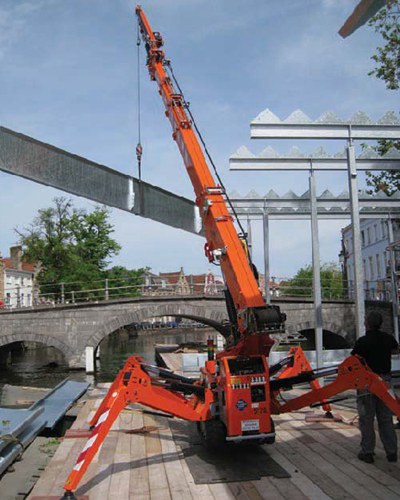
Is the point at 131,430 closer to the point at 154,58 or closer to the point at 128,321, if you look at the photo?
the point at 154,58

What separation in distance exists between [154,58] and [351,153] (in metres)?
4.17

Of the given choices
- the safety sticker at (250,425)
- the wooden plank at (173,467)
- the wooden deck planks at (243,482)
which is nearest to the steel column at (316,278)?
the wooden deck planks at (243,482)

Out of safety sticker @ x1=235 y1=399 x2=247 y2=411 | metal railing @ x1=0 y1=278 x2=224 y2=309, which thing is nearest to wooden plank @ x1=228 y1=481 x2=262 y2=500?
safety sticker @ x1=235 y1=399 x2=247 y2=411

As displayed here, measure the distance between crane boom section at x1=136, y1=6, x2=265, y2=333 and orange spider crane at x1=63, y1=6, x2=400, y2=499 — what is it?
14mm

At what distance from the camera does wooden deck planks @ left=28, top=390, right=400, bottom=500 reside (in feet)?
17.0

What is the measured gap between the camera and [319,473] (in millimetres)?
5738

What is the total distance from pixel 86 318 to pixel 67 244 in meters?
19.0

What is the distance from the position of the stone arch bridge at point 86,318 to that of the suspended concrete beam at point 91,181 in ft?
69.5

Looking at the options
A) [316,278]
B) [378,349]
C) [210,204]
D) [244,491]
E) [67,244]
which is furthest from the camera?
[67,244]

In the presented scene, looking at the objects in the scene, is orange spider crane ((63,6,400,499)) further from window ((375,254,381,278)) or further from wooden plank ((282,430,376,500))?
window ((375,254,381,278))

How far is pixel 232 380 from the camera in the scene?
614 cm

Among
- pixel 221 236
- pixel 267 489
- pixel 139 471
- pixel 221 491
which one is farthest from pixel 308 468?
pixel 221 236

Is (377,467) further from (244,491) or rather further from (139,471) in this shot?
(139,471)

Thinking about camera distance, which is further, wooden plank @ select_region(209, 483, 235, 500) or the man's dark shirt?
the man's dark shirt
